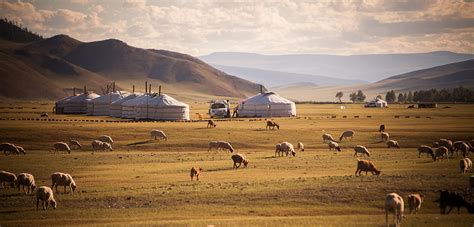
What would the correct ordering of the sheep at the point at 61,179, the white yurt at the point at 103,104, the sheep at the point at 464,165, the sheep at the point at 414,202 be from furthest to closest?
the white yurt at the point at 103,104, the sheep at the point at 464,165, the sheep at the point at 61,179, the sheep at the point at 414,202

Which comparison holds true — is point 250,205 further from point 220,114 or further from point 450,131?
point 220,114

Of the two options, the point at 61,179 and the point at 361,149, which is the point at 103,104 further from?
the point at 61,179

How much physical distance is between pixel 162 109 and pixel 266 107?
15.5m

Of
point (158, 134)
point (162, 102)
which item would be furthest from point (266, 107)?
point (158, 134)

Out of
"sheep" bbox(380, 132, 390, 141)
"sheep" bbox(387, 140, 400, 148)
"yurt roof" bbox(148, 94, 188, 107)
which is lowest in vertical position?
"sheep" bbox(387, 140, 400, 148)

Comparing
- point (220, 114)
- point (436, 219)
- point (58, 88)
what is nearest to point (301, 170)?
point (436, 219)

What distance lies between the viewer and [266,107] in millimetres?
77438

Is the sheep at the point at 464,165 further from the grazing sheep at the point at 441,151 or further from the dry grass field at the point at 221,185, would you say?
the grazing sheep at the point at 441,151

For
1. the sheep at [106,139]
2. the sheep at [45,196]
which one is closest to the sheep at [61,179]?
the sheep at [45,196]

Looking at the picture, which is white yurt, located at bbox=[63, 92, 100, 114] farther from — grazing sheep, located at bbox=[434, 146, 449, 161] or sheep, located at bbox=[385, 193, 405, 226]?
sheep, located at bbox=[385, 193, 405, 226]

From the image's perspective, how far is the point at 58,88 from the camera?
7574 inches

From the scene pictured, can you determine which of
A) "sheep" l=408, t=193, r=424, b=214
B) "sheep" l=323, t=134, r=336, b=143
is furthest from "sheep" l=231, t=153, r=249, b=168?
Answer: "sheep" l=323, t=134, r=336, b=143

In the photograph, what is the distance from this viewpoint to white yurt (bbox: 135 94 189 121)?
68.1 m

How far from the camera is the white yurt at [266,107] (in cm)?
7762
